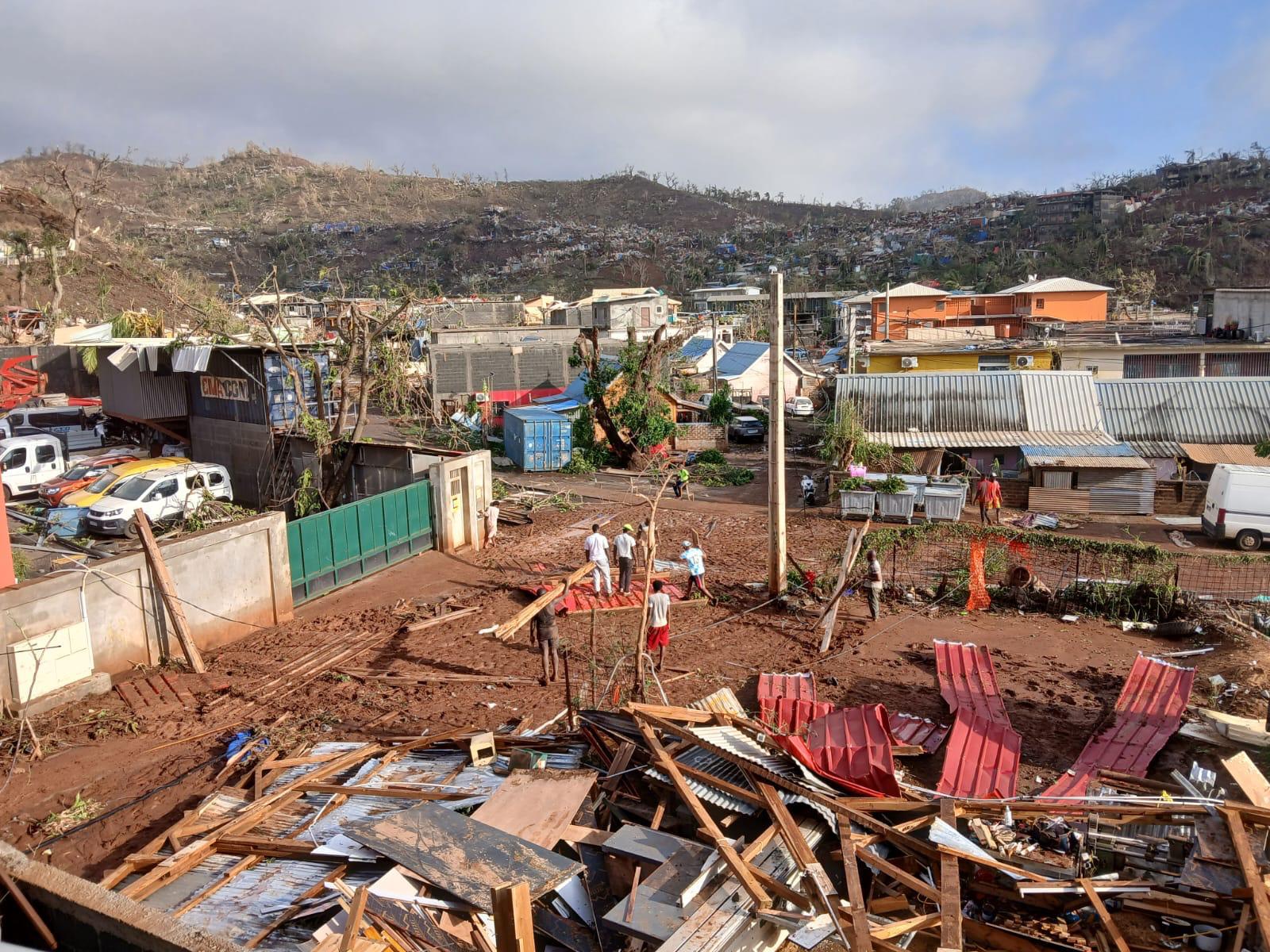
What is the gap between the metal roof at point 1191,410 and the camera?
80.5 feet

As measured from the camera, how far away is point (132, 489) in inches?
752

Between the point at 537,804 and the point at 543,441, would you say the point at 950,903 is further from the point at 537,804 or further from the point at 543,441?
the point at 543,441

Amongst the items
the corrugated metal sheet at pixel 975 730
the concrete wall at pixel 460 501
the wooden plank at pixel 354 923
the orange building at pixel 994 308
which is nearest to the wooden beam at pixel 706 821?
the wooden plank at pixel 354 923

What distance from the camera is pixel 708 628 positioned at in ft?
46.6

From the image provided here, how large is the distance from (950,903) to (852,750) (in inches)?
103

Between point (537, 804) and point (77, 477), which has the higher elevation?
point (77, 477)

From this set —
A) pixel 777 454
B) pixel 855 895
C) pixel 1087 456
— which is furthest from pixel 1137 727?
pixel 1087 456

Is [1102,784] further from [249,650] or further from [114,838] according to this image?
[249,650]

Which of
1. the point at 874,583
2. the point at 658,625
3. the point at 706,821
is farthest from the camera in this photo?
the point at 874,583

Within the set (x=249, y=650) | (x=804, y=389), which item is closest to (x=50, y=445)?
(x=249, y=650)

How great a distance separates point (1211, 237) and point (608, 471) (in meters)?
61.8

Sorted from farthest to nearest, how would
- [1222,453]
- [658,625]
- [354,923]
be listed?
1. [1222,453]
2. [658,625]
3. [354,923]

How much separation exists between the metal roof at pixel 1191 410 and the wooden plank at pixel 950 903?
71.8 ft

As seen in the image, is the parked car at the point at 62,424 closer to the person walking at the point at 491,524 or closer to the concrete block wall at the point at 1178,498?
the person walking at the point at 491,524
